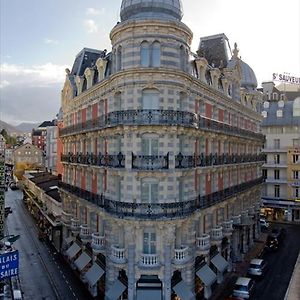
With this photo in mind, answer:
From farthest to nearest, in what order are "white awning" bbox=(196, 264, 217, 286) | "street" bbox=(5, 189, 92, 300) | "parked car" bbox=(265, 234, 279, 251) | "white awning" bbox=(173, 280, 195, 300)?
"parked car" bbox=(265, 234, 279, 251), "street" bbox=(5, 189, 92, 300), "white awning" bbox=(196, 264, 217, 286), "white awning" bbox=(173, 280, 195, 300)

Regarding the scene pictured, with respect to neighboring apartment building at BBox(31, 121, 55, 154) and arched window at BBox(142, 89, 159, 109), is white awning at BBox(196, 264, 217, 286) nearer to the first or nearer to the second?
arched window at BBox(142, 89, 159, 109)

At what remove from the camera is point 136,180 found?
32094 millimetres

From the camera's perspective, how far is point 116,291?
32.7 m

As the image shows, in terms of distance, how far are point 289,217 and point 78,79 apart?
48994mm

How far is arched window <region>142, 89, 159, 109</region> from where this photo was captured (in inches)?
1275

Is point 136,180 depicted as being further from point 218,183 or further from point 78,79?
point 78,79

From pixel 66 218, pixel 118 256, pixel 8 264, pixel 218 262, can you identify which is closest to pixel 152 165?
pixel 118 256

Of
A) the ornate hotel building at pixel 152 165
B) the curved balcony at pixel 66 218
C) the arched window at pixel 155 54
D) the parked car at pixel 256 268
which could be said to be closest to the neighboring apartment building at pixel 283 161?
the parked car at pixel 256 268

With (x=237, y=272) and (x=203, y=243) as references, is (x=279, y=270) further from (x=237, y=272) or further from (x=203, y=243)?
(x=203, y=243)

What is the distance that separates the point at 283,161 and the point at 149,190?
1969 inches

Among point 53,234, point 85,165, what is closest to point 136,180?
point 85,165

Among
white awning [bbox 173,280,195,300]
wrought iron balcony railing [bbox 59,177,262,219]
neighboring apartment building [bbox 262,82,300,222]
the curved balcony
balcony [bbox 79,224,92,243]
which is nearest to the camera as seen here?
wrought iron balcony railing [bbox 59,177,262,219]

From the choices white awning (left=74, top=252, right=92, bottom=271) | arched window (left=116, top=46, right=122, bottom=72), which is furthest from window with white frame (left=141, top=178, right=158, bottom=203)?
white awning (left=74, top=252, right=92, bottom=271)

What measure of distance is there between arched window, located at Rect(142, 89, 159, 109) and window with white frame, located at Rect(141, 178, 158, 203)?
6.06 meters
